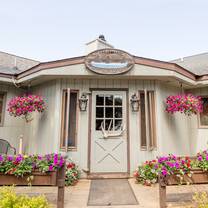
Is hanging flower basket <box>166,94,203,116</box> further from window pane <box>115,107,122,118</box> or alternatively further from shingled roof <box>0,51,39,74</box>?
shingled roof <box>0,51,39,74</box>

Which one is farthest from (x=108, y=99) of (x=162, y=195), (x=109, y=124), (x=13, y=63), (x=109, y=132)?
(x=13, y=63)

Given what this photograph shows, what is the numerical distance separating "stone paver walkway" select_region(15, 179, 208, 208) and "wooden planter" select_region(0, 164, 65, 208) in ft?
1.04

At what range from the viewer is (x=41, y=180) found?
2080 millimetres

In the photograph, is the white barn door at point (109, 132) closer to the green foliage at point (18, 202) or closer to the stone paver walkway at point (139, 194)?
the stone paver walkway at point (139, 194)

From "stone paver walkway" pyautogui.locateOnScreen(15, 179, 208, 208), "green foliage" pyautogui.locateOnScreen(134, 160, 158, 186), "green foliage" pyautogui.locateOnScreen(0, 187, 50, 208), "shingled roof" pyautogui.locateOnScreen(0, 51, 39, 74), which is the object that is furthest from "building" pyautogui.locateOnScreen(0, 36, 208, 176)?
"green foliage" pyautogui.locateOnScreen(0, 187, 50, 208)

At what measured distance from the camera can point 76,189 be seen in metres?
2.90

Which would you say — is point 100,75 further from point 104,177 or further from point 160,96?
point 104,177

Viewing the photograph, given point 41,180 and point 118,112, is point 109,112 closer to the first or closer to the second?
point 118,112

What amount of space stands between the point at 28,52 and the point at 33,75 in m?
8.20

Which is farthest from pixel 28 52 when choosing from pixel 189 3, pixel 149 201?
pixel 149 201

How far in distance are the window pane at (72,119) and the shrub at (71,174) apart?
48 centimetres

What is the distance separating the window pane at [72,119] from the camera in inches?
147

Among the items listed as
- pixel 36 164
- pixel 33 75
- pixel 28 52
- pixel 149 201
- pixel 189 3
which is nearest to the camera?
pixel 36 164

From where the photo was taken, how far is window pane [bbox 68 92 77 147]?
12.3ft
